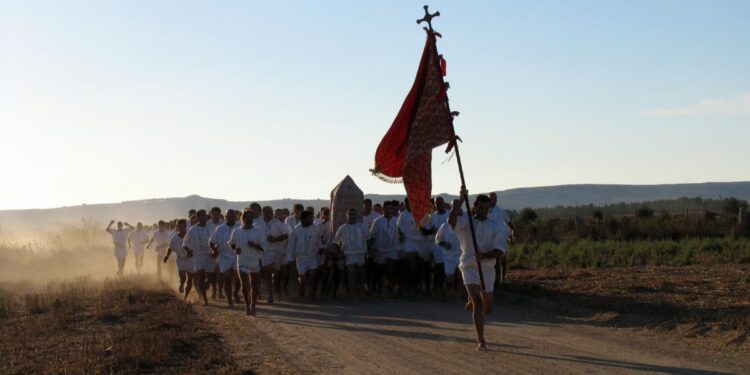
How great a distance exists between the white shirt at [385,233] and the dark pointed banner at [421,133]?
808 cm

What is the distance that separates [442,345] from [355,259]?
7445mm

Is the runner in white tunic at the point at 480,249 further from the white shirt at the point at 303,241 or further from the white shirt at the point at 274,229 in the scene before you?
the white shirt at the point at 303,241

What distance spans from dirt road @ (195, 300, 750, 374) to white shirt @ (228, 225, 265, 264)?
110cm

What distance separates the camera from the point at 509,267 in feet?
104

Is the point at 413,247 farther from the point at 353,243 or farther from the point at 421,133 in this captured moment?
the point at 421,133

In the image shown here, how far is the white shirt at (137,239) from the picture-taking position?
34.5m

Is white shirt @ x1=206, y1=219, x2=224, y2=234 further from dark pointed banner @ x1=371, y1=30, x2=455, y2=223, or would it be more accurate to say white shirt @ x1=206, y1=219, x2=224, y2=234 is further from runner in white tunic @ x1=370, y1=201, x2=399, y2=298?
dark pointed banner @ x1=371, y1=30, x2=455, y2=223

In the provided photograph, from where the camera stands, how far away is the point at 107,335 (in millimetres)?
17062

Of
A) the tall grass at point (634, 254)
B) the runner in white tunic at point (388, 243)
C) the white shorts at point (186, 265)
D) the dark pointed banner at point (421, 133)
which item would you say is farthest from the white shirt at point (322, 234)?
the tall grass at point (634, 254)

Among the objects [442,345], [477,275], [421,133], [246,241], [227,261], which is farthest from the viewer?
[227,261]

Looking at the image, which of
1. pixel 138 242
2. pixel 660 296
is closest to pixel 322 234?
pixel 660 296

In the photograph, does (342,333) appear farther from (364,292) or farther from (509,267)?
(509,267)

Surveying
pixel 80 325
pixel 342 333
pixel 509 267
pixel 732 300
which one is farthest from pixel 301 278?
pixel 509 267

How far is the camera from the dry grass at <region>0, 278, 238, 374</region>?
13.6 meters
